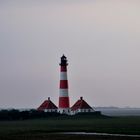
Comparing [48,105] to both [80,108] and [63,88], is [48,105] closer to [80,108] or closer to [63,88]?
[80,108]

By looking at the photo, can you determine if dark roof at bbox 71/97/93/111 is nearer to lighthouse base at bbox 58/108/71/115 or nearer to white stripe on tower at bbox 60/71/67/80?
lighthouse base at bbox 58/108/71/115

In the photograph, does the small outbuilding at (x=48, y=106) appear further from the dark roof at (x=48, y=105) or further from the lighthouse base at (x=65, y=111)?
the lighthouse base at (x=65, y=111)

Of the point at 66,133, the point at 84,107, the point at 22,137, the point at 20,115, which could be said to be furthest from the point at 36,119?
the point at 22,137

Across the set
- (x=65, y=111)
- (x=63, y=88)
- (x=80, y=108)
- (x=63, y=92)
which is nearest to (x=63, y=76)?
Result: (x=63, y=88)

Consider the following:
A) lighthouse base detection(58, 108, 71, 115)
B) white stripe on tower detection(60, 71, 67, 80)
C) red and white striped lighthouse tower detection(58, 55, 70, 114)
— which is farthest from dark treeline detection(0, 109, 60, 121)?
white stripe on tower detection(60, 71, 67, 80)

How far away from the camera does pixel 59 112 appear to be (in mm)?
91625

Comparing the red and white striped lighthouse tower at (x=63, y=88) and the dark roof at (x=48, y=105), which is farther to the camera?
the dark roof at (x=48, y=105)

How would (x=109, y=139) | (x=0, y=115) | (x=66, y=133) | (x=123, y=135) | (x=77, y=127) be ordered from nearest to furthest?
Answer: (x=109, y=139)
(x=123, y=135)
(x=66, y=133)
(x=77, y=127)
(x=0, y=115)

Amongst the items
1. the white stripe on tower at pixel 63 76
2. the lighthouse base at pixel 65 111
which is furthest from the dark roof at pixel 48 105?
the white stripe on tower at pixel 63 76

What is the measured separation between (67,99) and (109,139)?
37.9 metres

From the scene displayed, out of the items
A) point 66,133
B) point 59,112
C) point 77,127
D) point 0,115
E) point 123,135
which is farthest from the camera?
point 59,112

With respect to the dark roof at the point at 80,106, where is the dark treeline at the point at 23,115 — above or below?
below

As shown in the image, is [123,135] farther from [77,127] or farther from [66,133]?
[77,127]

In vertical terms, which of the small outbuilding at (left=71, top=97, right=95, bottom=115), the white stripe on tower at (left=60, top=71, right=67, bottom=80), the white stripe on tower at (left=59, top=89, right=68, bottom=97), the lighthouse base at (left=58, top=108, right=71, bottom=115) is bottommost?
the lighthouse base at (left=58, top=108, right=71, bottom=115)
